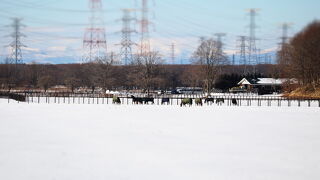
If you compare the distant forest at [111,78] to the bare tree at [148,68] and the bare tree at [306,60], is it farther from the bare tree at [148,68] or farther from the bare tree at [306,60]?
the bare tree at [306,60]

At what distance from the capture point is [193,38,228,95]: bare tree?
81.6 meters

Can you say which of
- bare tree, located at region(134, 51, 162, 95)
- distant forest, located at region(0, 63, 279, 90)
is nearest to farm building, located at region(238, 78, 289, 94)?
distant forest, located at region(0, 63, 279, 90)

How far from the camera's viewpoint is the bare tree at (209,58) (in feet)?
268

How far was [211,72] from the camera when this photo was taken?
80750mm

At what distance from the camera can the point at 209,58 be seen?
8388 centimetres

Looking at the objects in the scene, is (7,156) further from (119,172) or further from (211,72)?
(211,72)

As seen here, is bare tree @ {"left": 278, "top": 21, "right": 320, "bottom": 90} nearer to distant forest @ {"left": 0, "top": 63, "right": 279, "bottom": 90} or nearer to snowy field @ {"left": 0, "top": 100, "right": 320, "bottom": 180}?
distant forest @ {"left": 0, "top": 63, "right": 279, "bottom": 90}

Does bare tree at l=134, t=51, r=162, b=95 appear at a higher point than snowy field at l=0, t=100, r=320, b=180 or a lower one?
higher

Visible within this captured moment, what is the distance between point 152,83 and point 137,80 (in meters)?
3.24

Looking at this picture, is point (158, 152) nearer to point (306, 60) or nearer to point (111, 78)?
point (306, 60)

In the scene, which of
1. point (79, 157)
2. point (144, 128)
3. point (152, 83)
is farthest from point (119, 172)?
point (152, 83)

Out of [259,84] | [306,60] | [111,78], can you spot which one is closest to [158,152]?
[306,60]

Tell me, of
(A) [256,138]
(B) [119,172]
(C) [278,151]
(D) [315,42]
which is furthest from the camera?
(D) [315,42]

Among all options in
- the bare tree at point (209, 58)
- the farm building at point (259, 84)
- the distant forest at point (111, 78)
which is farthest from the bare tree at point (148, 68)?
the farm building at point (259, 84)
